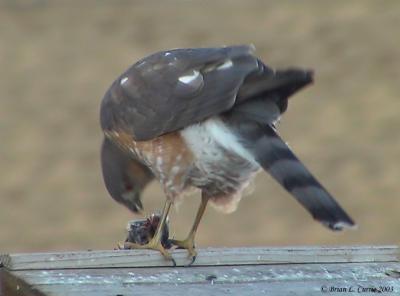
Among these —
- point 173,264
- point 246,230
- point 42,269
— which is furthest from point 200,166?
point 246,230

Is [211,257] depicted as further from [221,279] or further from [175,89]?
[175,89]

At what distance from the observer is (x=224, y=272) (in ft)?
16.8

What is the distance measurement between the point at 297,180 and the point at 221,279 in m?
0.66

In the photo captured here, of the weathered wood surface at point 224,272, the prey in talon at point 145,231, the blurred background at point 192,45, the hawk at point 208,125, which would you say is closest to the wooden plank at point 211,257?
the weathered wood surface at point 224,272

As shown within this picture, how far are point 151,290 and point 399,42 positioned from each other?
14.3 metres

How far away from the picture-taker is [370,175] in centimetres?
1458

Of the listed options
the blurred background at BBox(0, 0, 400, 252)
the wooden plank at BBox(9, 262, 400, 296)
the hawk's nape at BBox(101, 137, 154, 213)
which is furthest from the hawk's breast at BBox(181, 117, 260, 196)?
the blurred background at BBox(0, 0, 400, 252)

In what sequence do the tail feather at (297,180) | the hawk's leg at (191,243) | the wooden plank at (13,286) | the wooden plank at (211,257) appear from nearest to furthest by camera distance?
the wooden plank at (13,286), the wooden plank at (211,257), the tail feather at (297,180), the hawk's leg at (191,243)

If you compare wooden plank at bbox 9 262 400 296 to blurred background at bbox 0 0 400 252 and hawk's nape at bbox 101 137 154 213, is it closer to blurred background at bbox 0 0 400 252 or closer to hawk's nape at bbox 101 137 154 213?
hawk's nape at bbox 101 137 154 213

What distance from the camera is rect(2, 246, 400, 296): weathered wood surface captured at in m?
4.89

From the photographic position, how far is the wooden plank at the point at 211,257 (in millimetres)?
4945

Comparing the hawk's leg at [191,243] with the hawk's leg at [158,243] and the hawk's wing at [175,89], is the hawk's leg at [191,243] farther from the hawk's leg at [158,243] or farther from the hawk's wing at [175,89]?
the hawk's wing at [175,89]

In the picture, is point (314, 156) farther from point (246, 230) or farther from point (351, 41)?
point (351, 41)

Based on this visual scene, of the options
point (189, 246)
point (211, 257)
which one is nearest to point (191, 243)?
point (189, 246)
